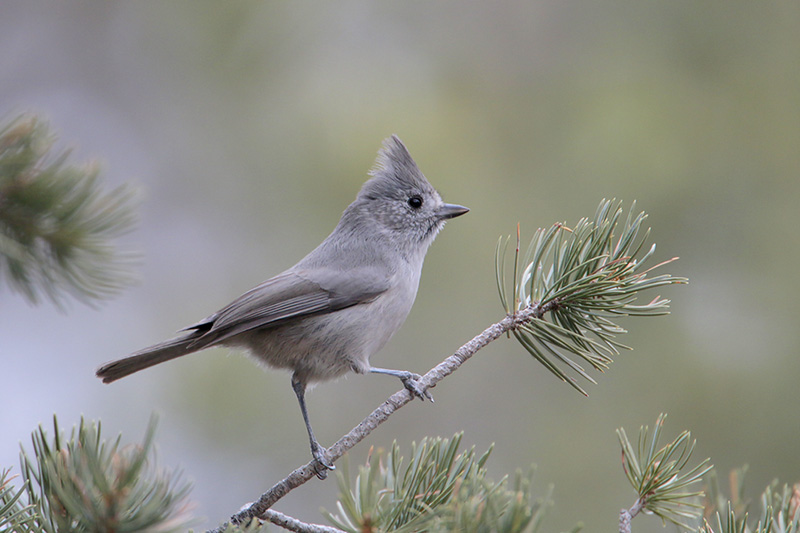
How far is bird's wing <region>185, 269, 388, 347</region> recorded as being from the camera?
291cm

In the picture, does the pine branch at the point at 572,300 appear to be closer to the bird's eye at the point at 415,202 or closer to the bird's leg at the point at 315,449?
the bird's leg at the point at 315,449

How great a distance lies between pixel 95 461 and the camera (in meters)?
1.07

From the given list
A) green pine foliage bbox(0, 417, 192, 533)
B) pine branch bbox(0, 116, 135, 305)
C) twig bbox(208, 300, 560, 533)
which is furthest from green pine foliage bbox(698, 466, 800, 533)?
pine branch bbox(0, 116, 135, 305)

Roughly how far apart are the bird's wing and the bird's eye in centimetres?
55

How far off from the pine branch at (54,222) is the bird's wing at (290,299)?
31.4 inches

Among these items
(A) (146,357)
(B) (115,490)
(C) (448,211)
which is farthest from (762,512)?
(C) (448,211)

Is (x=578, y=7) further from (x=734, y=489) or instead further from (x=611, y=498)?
(x=734, y=489)

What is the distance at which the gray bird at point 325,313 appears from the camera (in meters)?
2.90

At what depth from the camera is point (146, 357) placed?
2727 millimetres

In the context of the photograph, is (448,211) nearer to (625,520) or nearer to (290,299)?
(290,299)

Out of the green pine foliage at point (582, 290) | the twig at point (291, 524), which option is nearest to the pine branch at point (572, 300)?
the green pine foliage at point (582, 290)

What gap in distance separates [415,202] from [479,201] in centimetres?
104

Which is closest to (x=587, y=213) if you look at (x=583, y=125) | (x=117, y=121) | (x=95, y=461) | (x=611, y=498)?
(x=583, y=125)

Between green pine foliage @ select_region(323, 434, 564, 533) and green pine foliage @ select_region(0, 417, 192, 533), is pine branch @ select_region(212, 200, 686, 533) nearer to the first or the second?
green pine foliage @ select_region(323, 434, 564, 533)
